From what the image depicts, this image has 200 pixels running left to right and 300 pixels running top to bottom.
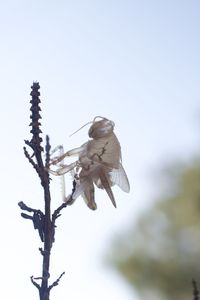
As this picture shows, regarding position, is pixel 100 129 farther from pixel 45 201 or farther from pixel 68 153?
pixel 45 201

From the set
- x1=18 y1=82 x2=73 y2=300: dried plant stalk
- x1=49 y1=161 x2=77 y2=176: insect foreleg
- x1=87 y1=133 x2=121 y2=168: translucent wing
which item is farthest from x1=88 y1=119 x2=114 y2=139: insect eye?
x1=18 y1=82 x2=73 y2=300: dried plant stalk

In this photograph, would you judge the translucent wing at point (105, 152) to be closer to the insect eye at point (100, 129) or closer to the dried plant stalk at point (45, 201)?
the insect eye at point (100, 129)

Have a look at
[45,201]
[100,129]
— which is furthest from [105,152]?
[45,201]

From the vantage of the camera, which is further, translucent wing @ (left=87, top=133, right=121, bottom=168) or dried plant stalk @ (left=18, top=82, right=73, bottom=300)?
translucent wing @ (left=87, top=133, right=121, bottom=168)

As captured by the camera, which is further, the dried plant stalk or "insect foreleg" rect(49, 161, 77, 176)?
"insect foreleg" rect(49, 161, 77, 176)

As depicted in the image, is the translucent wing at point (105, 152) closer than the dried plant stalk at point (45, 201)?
No

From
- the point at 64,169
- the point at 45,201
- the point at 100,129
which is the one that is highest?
the point at 100,129

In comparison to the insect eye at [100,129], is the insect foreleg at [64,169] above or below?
below

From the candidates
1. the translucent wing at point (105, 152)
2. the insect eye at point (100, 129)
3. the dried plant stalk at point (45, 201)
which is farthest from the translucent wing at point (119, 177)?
the dried plant stalk at point (45, 201)

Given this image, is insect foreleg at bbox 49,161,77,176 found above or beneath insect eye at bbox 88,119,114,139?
beneath

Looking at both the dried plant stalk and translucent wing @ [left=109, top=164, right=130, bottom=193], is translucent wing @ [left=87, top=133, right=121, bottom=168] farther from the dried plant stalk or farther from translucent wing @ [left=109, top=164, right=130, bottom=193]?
the dried plant stalk

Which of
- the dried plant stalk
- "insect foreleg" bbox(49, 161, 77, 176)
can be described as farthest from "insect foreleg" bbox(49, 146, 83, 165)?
the dried plant stalk
